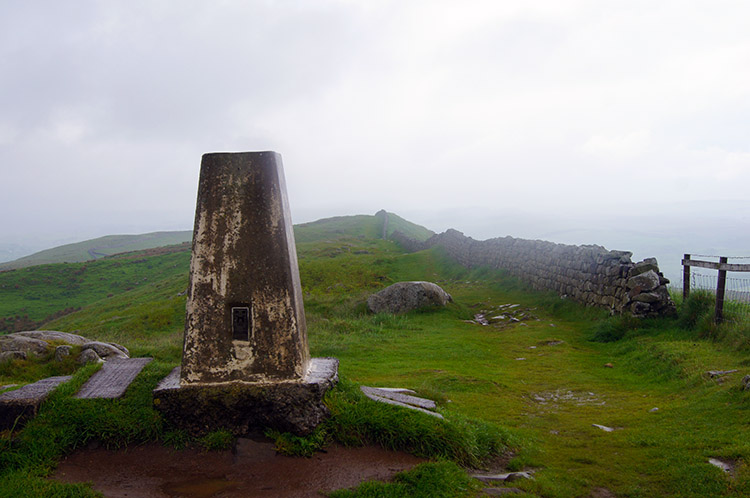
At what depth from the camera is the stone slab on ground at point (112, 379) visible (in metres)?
6.07

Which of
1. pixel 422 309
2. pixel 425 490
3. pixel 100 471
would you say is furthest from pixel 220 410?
pixel 422 309

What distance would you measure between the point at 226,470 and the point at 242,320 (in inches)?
62.9

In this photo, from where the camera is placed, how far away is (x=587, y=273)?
1595cm

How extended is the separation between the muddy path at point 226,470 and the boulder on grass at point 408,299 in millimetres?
12093

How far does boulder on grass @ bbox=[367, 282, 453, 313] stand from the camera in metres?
17.6

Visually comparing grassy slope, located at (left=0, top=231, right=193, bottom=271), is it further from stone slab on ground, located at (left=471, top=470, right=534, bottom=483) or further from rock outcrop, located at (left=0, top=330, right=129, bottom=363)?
stone slab on ground, located at (left=471, top=470, right=534, bottom=483)

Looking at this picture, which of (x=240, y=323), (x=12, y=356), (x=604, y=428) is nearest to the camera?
(x=240, y=323)

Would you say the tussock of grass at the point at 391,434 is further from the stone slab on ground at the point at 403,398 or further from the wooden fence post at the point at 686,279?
the wooden fence post at the point at 686,279

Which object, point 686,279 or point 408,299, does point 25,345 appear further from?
point 686,279

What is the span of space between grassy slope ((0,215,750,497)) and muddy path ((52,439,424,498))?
1.73 meters

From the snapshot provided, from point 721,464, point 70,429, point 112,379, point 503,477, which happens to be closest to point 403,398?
point 503,477

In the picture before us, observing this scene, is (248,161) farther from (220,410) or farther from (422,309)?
(422,309)

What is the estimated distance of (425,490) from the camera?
4.66 meters

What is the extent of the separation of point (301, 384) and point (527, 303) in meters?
14.2
